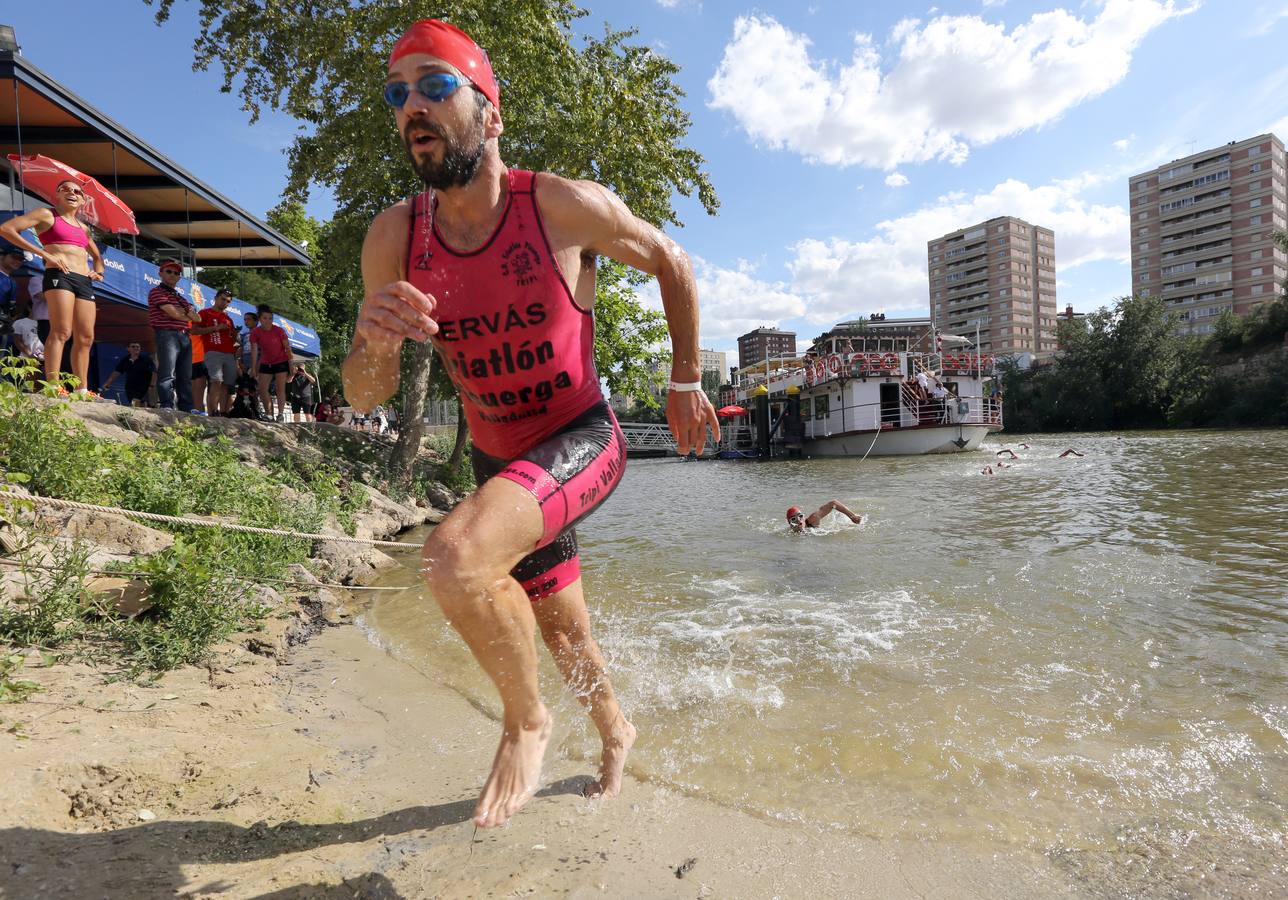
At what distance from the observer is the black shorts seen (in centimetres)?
606

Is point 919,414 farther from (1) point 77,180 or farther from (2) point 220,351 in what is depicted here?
(1) point 77,180

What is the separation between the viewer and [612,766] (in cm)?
246

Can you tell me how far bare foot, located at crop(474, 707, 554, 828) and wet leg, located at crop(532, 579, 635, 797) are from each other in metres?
0.37

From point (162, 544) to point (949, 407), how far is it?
110 feet

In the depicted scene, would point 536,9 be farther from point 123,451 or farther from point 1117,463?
point 1117,463

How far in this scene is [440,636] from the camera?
4723mm

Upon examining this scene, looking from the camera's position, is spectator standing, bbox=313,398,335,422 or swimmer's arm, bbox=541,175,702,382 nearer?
swimmer's arm, bbox=541,175,702,382

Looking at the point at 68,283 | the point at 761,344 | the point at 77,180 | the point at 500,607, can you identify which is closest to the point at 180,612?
the point at 500,607

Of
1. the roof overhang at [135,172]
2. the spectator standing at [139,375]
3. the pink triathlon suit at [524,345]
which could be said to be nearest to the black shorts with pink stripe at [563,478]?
the pink triathlon suit at [524,345]

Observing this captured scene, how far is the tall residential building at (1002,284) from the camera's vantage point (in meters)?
108

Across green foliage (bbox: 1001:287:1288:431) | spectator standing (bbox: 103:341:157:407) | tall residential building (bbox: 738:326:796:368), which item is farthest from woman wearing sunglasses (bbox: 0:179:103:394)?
tall residential building (bbox: 738:326:796:368)

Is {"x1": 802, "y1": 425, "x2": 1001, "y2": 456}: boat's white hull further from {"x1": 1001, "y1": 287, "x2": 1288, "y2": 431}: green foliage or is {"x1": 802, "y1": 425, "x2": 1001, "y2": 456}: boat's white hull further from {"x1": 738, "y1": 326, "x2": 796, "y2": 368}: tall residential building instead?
{"x1": 738, "y1": 326, "x2": 796, "y2": 368}: tall residential building

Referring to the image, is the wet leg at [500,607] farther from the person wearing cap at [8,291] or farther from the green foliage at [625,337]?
the green foliage at [625,337]

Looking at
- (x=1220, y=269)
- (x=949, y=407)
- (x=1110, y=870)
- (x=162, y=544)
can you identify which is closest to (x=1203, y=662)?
(x=1110, y=870)
